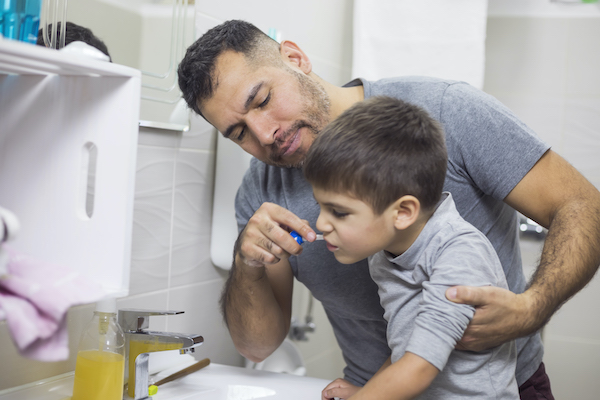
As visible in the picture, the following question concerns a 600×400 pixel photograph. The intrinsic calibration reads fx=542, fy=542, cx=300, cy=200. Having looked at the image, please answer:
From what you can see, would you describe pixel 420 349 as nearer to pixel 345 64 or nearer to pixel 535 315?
pixel 535 315

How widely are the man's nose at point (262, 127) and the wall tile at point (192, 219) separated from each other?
0.78ft

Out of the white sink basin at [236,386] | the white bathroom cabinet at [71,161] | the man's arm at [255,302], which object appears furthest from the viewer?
the man's arm at [255,302]

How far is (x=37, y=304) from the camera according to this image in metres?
0.48

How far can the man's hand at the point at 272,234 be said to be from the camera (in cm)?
88

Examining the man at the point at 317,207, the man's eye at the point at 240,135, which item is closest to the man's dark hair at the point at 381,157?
the man at the point at 317,207

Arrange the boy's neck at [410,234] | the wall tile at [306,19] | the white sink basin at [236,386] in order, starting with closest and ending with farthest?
the boy's neck at [410,234] < the white sink basin at [236,386] < the wall tile at [306,19]

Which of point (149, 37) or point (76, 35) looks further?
point (149, 37)

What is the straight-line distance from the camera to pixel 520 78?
1.99 metres

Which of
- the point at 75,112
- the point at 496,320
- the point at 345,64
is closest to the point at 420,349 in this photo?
the point at 496,320

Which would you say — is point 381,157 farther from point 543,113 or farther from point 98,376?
point 543,113

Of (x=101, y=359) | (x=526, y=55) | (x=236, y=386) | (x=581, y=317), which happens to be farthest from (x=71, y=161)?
(x=581, y=317)

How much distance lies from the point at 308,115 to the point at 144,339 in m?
0.51

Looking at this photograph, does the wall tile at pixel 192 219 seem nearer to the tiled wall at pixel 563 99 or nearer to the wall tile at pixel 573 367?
the tiled wall at pixel 563 99

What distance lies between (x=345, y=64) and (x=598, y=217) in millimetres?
1226
